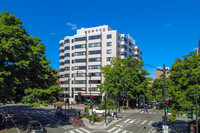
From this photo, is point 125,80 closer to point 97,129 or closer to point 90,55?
point 90,55

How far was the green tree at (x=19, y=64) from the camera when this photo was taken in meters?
25.9

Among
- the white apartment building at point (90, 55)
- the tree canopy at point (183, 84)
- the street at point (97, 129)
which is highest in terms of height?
the white apartment building at point (90, 55)

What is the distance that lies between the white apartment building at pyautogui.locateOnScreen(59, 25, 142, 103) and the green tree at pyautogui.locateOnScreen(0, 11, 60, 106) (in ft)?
140

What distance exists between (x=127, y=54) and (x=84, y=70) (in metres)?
21.5

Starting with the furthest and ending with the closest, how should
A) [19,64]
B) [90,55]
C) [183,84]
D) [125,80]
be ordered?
[90,55] → [125,80] → [19,64] → [183,84]

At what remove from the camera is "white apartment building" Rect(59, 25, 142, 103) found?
250ft

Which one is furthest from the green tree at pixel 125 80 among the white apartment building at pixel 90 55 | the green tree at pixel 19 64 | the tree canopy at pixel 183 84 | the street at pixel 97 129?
the tree canopy at pixel 183 84

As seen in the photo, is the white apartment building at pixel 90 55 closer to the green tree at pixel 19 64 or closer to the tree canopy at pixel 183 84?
the green tree at pixel 19 64

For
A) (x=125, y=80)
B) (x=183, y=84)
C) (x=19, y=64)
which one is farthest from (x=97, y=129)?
(x=125, y=80)

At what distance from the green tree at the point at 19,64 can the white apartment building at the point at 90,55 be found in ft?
140

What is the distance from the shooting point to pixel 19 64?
26688 mm

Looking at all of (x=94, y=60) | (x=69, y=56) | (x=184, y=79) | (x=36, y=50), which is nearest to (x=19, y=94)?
(x=36, y=50)

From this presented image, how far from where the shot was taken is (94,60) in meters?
77.8

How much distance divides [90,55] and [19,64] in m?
52.9
